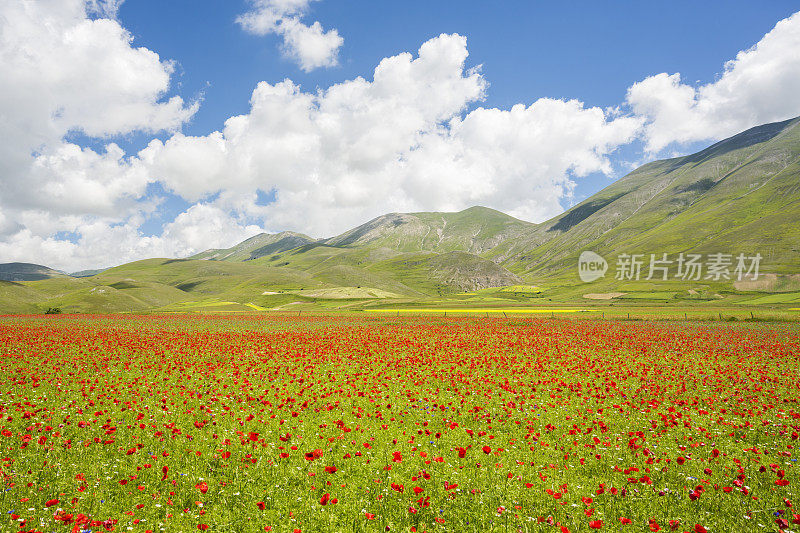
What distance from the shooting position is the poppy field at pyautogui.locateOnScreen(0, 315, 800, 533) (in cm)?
755

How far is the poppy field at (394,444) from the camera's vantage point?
7.55 meters

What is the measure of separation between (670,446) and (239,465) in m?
13.2

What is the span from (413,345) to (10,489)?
Result: 76.2ft

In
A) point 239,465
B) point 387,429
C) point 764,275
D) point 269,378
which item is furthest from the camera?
point 764,275

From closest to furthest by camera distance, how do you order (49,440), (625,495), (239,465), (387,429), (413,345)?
1. (625,495)
2. (239,465)
3. (49,440)
4. (387,429)
5. (413,345)

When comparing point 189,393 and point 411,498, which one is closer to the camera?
point 411,498

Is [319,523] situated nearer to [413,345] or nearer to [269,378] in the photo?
[269,378]

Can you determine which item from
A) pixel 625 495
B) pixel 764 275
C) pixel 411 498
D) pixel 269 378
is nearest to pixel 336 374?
pixel 269 378

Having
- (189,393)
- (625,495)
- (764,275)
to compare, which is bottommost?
(189,393)

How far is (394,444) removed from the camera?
1109 centimetres

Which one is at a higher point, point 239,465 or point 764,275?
point 764,275

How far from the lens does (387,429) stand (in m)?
12.3

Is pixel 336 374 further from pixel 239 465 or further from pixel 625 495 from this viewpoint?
pixel 625 495

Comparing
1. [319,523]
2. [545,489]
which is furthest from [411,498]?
[545,489]
